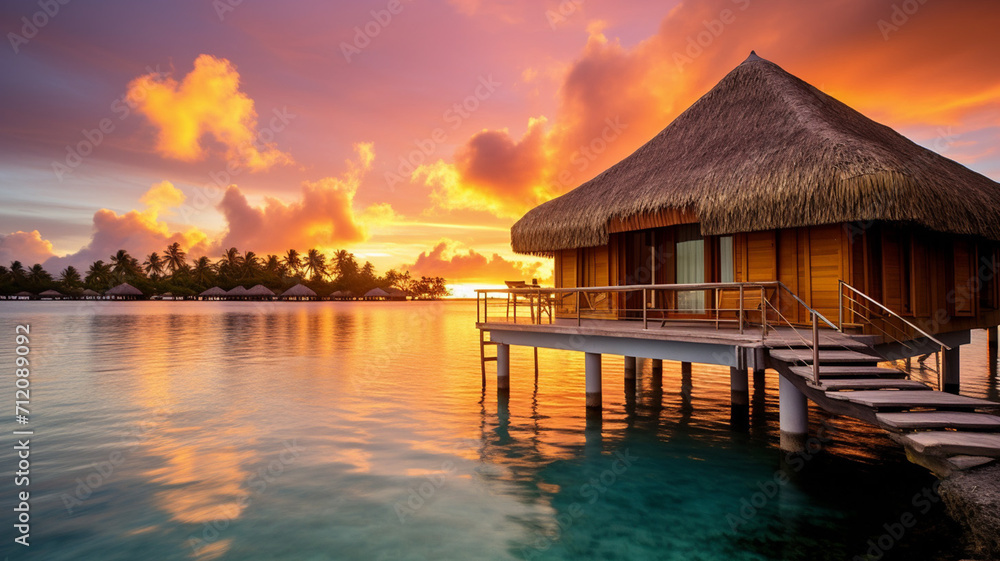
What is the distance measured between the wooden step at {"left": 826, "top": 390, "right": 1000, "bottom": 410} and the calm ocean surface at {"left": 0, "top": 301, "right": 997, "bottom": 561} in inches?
54.5

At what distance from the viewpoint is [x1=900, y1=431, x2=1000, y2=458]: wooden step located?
14.7 ft

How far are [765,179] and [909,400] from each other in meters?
4.53

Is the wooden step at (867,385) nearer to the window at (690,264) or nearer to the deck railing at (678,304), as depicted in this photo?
the deck railing at (678,304)

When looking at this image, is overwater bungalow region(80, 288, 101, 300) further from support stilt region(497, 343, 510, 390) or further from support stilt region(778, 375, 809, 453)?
support stilt region(778, 375, 809, 453)

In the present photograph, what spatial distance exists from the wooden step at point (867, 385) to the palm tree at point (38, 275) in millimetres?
118432

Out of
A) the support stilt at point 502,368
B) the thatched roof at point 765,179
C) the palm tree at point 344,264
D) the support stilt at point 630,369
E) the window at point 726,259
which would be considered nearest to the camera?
the thatched roof at point 765,179

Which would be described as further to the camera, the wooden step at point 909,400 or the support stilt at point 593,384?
the support stilt at point 593,384

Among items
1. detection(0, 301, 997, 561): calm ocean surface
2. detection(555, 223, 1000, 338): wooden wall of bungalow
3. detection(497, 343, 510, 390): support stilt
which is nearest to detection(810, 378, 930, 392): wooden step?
detection(0, 301, 997, 561): calm ocean surface

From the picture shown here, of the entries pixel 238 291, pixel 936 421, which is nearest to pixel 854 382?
pixel 936 421

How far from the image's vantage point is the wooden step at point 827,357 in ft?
21.7

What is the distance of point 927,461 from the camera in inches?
187

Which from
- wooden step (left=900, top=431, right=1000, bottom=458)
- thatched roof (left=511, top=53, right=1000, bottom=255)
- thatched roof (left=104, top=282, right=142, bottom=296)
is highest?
thatched roof (left=511, top=53, right=1000, bottom=255)

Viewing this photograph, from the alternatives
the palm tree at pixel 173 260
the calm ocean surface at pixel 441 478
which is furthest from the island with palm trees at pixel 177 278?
A: the calm ocean surface at pixel 441 478

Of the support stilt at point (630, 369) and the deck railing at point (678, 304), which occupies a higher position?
the deck railing at point (678, 304)
